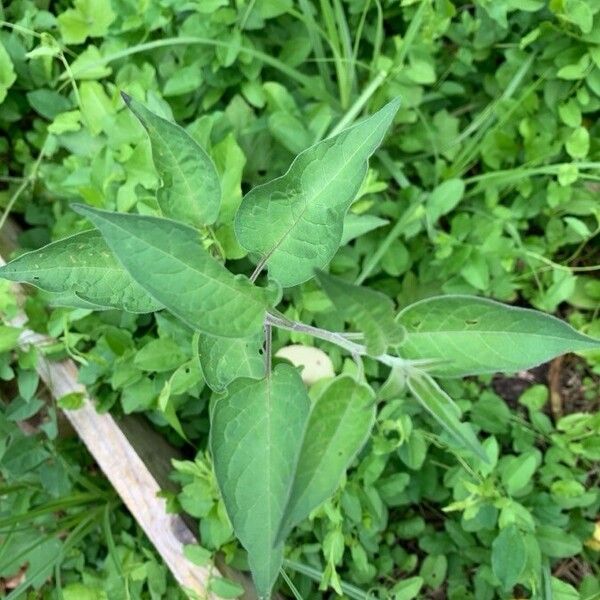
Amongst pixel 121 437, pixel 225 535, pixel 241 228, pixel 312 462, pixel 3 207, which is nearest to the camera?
pixel 312 462

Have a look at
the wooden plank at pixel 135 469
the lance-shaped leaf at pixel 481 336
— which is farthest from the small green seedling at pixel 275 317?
the wooden plank at pixel 135 469

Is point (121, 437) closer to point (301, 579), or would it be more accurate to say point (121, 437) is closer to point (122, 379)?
point (122, 379)

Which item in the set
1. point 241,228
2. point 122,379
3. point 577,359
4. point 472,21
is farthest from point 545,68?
point 122,379

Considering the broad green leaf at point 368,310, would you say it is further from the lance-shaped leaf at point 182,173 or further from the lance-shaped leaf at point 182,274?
the lance-shaped leaf at point 182,173

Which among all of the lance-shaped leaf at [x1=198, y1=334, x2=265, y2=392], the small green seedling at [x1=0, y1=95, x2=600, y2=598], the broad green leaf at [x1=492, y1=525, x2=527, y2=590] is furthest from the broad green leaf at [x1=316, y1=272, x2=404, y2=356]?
the broad green leaf at [x1=492, y1=525, x2=527, y2=590]

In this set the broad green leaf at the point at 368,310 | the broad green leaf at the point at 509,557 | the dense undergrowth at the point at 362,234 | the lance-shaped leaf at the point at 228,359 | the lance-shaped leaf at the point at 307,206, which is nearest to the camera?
the broad green leaf at the point at 368,310

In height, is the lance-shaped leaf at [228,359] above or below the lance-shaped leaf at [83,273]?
below
